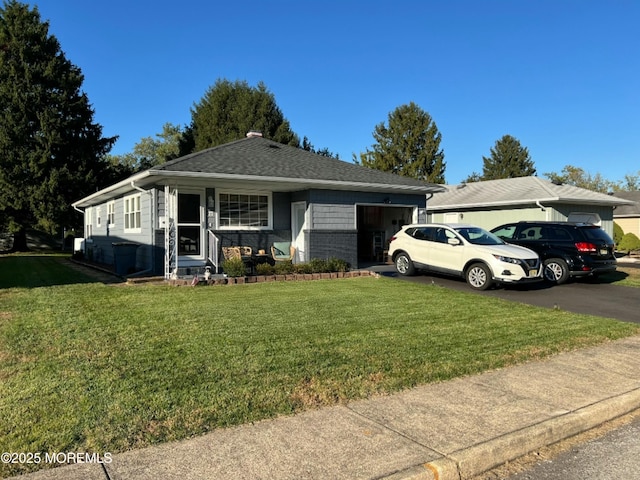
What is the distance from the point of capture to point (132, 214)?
15664 millimetres

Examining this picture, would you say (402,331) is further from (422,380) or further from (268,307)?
(268,307)

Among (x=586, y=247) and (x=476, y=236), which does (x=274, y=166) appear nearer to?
(x=476, y=236)

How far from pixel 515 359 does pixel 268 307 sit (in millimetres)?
4252

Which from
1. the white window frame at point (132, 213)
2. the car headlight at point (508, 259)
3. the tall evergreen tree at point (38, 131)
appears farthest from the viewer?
the tall evergreen tree at point (38, 131)

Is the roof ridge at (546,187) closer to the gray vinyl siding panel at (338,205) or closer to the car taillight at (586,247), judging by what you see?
the car taillight at (586,247)

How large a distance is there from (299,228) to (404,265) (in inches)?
143

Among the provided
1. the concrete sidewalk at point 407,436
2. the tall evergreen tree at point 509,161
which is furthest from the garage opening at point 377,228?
the tall evergreen tree at point 509,161

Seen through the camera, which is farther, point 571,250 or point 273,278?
point 571,250

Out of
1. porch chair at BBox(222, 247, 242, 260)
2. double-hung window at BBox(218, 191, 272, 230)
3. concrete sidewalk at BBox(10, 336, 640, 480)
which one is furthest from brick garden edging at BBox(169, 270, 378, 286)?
A: concrete sidewalk at BBox(10, 336, 640, 480)

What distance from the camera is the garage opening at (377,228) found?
64.4ft

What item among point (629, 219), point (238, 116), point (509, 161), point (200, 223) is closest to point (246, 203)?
point (200, 223)

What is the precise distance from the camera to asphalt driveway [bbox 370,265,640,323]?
362 inches

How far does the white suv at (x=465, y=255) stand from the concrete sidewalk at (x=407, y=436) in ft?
20.0

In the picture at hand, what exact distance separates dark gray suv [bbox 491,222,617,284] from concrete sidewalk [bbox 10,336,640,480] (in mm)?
8007
